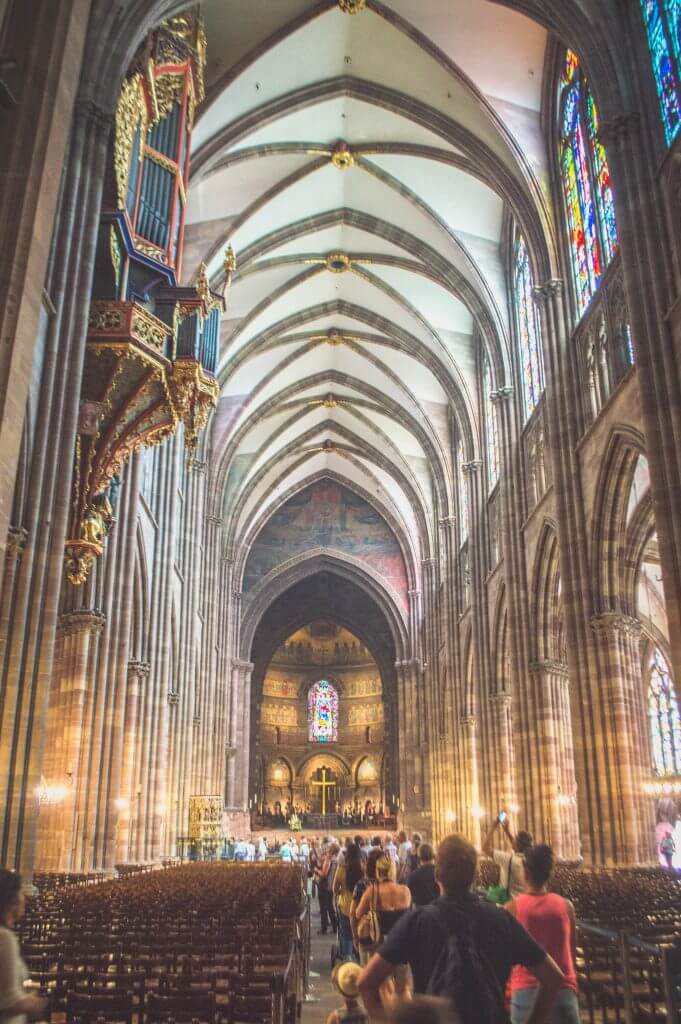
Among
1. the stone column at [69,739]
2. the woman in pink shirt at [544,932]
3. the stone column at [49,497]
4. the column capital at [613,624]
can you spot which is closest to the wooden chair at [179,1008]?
the woman in pink shirt at [544,932]

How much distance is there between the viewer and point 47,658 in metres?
11.4

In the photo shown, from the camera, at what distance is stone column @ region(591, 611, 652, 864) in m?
16.7

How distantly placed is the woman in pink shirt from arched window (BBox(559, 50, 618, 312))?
1554 cm

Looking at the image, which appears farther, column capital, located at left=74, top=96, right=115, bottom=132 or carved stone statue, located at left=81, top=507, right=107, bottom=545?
carved stone statue, located at left=81, top=507, right=107, bottom=545

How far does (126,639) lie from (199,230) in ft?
44.0

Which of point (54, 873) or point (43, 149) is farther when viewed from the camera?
point (54, 873)

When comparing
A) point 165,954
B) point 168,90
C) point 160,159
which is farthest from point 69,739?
point 168,90

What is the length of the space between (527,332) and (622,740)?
39.8ft

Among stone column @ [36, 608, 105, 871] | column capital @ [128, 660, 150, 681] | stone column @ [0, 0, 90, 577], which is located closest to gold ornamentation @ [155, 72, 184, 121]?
stone column @ [0, 0, 90, 577]

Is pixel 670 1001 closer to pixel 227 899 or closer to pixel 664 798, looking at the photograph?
pixel 227 899

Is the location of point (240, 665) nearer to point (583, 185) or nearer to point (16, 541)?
point (583, 185)

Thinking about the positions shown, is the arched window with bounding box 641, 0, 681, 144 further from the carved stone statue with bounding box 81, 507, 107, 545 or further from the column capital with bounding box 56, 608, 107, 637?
the column capital with bounding box 56, 608, 107, 637

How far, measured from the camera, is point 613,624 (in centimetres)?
1759

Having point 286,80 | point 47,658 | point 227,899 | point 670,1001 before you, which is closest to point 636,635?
point 227,899
